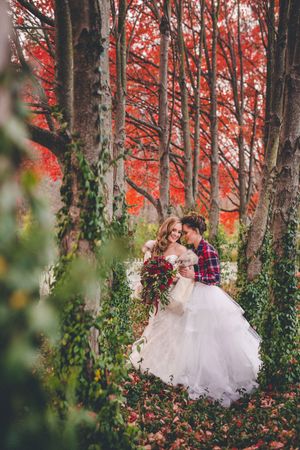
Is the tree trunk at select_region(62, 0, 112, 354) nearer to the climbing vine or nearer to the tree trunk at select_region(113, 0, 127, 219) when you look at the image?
the climbing vine

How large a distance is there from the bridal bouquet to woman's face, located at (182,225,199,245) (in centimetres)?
66

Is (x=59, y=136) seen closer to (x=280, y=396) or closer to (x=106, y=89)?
(x=106, y=89)

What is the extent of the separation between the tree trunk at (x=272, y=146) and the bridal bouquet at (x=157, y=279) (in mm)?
2130

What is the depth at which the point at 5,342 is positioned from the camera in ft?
3.98

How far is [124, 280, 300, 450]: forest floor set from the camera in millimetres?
3811

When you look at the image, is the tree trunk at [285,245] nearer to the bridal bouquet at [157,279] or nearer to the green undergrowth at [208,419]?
the green undergrowth at [208,419]

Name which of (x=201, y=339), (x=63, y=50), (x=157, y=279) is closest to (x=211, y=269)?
(x=157, y=279)

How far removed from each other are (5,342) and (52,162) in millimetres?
11868

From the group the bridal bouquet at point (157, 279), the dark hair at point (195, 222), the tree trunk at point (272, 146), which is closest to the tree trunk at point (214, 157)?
the tree trunk at point (272, 146)

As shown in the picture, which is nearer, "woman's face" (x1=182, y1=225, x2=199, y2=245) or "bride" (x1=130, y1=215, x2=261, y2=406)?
"bride" (x1=130, y1=215, x2=261, y2=406)

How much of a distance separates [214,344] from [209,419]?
100 cm

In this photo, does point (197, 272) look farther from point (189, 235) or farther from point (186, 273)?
point (189, 235)

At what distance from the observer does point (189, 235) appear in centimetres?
585

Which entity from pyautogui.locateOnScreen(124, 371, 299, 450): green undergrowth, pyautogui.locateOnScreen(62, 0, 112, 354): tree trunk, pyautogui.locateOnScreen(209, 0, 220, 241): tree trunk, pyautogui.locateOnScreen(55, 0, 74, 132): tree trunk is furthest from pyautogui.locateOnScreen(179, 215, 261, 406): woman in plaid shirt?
pyautogui.locateOnScreen(209, 0, 220, 241): tree trunk
